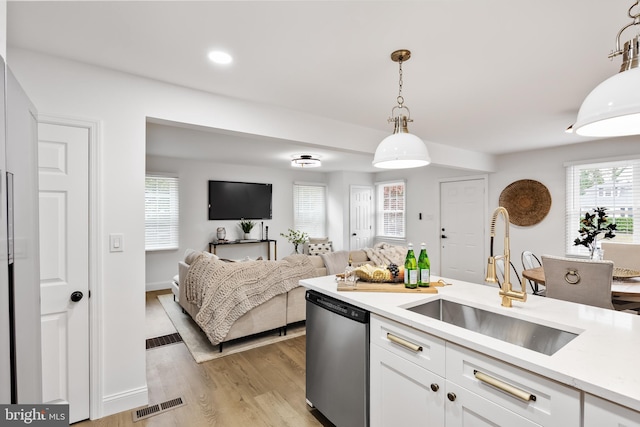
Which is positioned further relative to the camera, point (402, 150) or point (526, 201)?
point (526, 201)

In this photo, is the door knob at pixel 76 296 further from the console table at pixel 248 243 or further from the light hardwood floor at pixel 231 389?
the console table at pixel 248 243

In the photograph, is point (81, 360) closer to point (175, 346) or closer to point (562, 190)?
point (175, 346)

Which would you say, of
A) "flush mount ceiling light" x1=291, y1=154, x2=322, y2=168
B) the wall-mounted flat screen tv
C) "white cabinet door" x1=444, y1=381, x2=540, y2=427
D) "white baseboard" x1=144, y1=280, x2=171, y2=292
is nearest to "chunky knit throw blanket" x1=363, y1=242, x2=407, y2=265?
"flush mount ceiling light" x1=291, y1=154, x2=322, y2=168

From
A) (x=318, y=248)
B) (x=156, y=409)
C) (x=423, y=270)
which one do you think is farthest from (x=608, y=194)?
(x=156, y=409)

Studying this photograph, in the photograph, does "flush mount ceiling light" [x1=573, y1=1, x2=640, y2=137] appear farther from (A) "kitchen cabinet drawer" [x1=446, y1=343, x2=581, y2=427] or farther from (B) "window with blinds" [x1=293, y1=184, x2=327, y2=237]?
(B) "window with blinds" [x1=293, y1=184, x2=327, y2=237]

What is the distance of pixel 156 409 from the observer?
2.23 metres

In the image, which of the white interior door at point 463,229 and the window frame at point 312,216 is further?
the window frame at point 312,216

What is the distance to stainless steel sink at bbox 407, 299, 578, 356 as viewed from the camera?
4.66ft

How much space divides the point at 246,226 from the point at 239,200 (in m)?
0.57

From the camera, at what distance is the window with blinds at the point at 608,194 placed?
4.09 metres

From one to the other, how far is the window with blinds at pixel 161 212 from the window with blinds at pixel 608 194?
6.56m

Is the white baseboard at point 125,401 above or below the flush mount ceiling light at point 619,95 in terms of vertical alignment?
below

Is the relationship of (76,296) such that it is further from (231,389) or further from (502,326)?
(502,326)

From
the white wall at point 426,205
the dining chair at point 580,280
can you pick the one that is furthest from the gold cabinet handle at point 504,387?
the white wall at point 426,205
